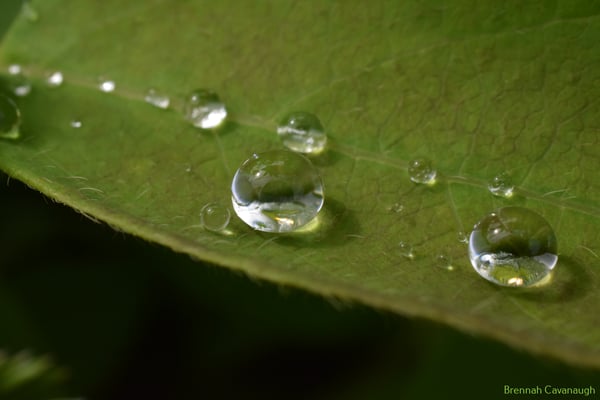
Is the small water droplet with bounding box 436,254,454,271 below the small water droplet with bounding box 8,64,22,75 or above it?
below

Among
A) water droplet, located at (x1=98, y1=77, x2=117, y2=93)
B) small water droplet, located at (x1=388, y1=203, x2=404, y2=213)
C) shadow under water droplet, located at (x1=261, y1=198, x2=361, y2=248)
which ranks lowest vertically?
shadow under water droplet, located at (x1=261, y1=198, x2=361, y2=248)

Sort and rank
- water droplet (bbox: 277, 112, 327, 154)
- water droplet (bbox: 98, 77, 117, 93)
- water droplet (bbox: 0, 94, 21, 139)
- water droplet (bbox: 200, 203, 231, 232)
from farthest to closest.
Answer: water droplet (bbox: 98, 77, 117, 93), water droplet (bbox: 0, 94, 21, 139), water droplet (bbox: 277, 112, 327, 154), water droplet (bbox: 200, 203, 231, 232)

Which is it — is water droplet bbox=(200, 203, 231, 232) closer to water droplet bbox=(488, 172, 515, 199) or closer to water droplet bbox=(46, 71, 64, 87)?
water droplet bbox=(488, 172, 515, 199)

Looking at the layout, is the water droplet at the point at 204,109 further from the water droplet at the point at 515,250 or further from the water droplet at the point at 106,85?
the water droplet at the point at 515,250

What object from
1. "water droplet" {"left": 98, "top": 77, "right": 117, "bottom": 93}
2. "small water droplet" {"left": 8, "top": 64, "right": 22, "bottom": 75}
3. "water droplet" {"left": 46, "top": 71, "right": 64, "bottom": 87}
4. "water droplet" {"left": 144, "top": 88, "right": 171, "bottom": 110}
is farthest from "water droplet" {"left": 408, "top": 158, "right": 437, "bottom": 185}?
"small water droplet" {"left": 8, "top": 64, "right": 22, "bottom": 75}

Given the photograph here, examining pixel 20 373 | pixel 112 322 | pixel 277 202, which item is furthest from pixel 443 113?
pixel 112 322

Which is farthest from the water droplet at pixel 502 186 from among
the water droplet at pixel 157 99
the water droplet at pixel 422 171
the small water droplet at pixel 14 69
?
the small water droplet at pixel 14 69
